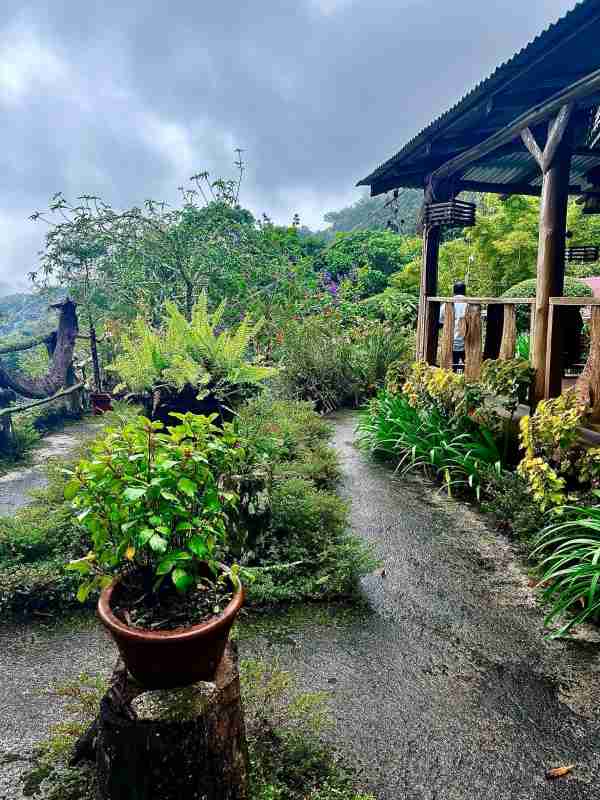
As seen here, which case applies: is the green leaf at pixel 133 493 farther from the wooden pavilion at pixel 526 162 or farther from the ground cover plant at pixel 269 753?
the wooden pavilion at pixel 526 162

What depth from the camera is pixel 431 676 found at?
2469 millimetres

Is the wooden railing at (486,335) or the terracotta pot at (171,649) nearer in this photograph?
the terracotta pot at (171,649)

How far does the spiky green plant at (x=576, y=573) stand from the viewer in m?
2.75

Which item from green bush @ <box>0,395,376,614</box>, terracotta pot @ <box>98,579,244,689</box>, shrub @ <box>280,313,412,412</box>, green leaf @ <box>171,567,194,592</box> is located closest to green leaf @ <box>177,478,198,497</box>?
green leaf @ <box>171,567,194,592</box>

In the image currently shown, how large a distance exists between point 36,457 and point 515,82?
20.1 ft

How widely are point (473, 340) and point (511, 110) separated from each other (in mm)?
2147

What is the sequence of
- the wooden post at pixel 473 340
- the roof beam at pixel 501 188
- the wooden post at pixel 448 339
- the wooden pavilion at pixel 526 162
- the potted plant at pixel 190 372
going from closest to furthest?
the potted plant at pixel 190 372
the wooden pavilion at pixel 526 162
the wooden post at pixel 473 340
the wooden post at pixel 448 339
the roof beam at pixel 501 188

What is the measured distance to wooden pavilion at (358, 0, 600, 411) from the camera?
165 inches

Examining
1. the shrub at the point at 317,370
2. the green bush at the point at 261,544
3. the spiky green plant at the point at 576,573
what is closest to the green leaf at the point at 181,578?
the green bush at the point at 261,544

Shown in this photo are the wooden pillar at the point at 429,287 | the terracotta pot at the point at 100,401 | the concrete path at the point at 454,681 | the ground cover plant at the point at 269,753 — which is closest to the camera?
the ground cover plant at the point at 269,753

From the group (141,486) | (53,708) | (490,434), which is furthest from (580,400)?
(53,708)

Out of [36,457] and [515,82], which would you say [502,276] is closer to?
[515,82]

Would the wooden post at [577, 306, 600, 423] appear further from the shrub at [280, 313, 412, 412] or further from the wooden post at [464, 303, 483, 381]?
the shrub at [280, 313, 412, 412]

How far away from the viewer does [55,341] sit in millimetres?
8984
